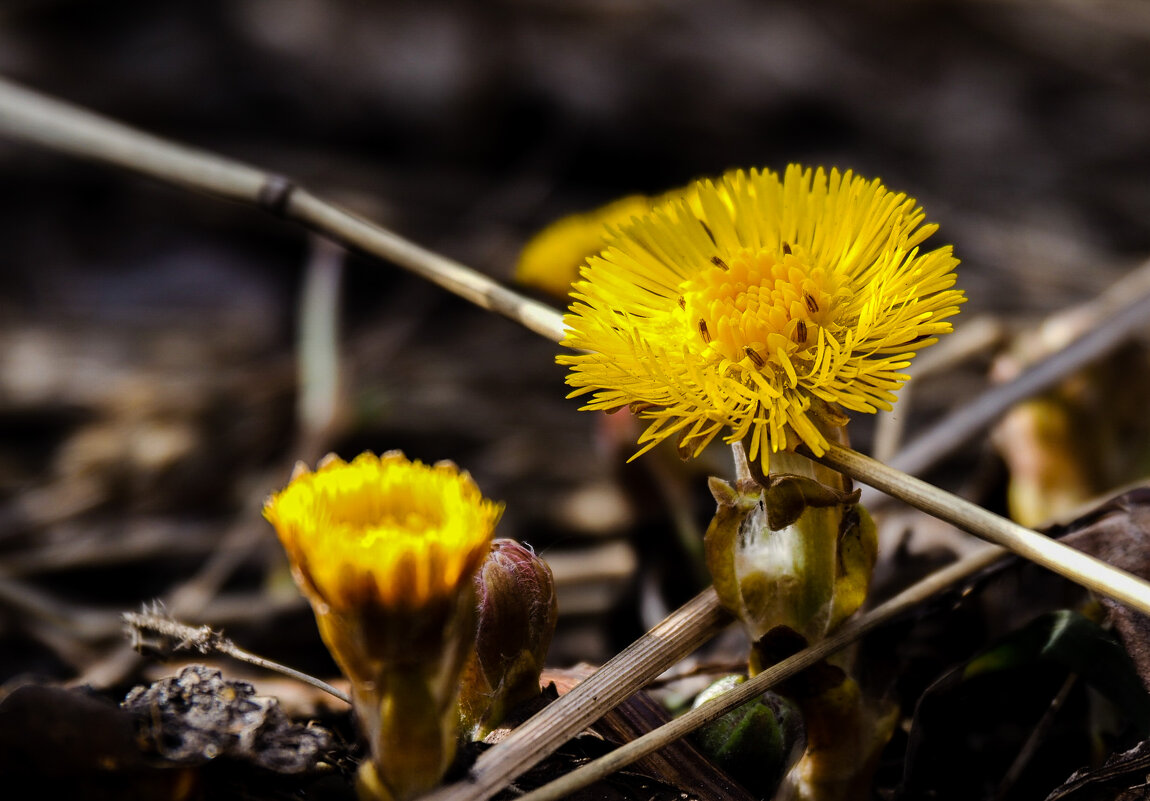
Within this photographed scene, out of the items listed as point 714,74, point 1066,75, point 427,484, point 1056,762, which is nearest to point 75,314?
point 714,74

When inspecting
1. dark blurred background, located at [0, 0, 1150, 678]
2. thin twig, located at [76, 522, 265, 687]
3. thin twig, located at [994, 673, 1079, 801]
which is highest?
dark blurred background, located at [0, 0, 1150, 678]

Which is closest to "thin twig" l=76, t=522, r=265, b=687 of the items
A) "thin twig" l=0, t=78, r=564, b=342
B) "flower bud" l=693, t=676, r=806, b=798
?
"thin twig" l=0, t=78, r=564, b=342

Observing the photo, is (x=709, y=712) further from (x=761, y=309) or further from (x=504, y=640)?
(x=761, y=309)

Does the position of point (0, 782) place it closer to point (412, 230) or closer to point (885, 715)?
point (885, 715)

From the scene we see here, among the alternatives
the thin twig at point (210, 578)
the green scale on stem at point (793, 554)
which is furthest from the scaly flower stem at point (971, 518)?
the thin twig at point (210, 578)

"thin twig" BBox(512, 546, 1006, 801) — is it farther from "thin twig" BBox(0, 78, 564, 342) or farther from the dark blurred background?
the dark blurred background

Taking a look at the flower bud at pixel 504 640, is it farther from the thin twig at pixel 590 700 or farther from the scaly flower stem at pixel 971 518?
the scaly flower stem at pixel 971 518

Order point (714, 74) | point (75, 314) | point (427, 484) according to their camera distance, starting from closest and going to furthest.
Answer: point (427, 484) < point (75, 314) < point (714, 74)
